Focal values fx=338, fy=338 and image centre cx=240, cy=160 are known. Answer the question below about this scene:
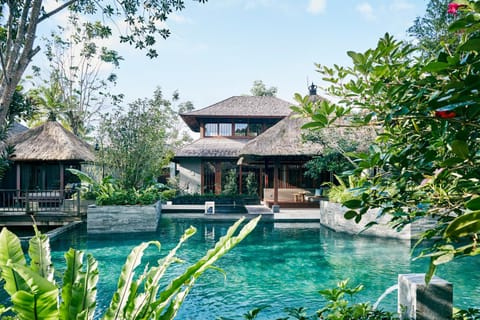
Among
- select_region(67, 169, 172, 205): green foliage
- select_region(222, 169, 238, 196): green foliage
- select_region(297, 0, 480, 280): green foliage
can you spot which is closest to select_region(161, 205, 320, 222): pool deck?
select_region(67, 169, 172, 205): green foliage

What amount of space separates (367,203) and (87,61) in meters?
33.2

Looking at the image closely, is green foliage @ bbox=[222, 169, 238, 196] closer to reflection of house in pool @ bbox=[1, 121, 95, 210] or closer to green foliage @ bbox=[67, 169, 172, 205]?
green foliage @ bbox=[67, 169, 172, 205]

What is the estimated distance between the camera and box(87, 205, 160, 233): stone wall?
12.1 metres

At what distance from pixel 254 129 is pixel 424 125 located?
2241 centimetres

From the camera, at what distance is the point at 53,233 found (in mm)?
11141

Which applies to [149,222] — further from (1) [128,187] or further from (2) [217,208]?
(2) [217,208]

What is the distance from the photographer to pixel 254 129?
24.1 metres

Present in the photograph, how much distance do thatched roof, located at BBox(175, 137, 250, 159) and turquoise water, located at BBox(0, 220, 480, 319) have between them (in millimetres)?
9334

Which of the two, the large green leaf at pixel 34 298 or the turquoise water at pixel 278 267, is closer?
the large green leaf at pixel 34 298

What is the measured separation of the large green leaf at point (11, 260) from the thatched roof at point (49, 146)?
16467 mm

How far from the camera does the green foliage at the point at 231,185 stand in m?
22.0

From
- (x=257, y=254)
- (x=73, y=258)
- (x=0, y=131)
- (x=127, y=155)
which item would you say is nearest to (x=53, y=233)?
(x=127, y=155)

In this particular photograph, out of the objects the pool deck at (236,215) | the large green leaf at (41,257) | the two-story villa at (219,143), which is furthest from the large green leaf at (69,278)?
the two-story villa at (219,143)

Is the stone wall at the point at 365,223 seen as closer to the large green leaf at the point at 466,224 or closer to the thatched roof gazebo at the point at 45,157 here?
the large green leaf at the point at 466,224
